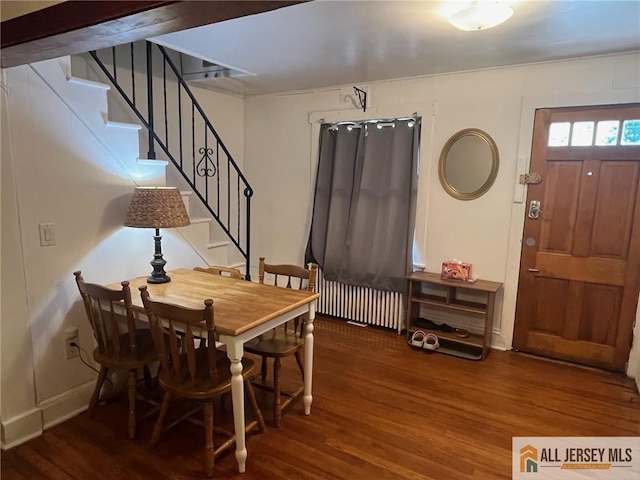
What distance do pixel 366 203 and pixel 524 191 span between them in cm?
141

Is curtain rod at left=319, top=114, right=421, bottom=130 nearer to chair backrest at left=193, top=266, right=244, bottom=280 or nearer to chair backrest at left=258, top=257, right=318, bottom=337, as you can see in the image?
chair backrest at left=258, top=257, right=318, bottom=337

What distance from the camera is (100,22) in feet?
4.52

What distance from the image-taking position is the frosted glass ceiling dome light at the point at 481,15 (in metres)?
1.98

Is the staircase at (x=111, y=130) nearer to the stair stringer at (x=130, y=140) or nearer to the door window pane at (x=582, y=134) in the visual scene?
the stair stringer at (x=130, y=140)

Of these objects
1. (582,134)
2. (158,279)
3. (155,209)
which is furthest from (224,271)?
(582,134)

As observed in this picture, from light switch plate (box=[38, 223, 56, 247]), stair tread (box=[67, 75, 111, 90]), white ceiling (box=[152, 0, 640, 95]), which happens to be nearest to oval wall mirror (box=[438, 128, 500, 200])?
white ceiling (box=[152, 0, 640, 95])

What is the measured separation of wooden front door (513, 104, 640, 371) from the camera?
2969 millimetres

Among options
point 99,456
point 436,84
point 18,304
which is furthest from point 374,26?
point 99,456

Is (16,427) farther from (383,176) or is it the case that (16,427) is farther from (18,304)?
(383,176)

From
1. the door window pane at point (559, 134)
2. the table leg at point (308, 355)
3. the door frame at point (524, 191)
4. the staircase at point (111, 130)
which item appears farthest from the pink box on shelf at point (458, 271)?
the staircase at point (111, 130)

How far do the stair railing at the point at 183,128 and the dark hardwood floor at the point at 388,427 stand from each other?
5.19 feet

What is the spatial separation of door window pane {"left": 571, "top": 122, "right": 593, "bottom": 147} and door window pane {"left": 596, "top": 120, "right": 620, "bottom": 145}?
5 centimetres

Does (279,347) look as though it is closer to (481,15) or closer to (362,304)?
(362,304)

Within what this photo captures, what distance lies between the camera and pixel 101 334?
2227mm
